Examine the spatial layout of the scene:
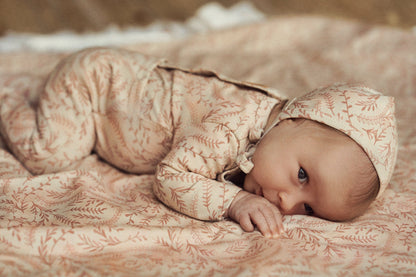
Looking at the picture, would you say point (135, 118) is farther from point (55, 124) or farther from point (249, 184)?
point (249, 184)

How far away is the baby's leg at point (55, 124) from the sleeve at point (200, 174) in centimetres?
31

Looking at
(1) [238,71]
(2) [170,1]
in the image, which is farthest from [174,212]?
(2) [170,1]

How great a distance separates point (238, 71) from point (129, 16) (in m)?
0.97

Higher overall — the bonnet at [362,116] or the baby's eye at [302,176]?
the bonnet at [362,116]

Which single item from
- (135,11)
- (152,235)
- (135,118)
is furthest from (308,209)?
(135,11)

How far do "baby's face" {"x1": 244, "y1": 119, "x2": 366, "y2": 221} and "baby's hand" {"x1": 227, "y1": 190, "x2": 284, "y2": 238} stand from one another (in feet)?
0.11

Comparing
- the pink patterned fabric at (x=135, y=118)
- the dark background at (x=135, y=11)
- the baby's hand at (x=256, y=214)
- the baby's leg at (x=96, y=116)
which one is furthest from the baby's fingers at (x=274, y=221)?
the dark background at (x=135, y=11)

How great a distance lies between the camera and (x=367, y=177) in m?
0.94

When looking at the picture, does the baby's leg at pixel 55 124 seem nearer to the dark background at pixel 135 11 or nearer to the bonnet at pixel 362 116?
the bonnet at pixel 362 116

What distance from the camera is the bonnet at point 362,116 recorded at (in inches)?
36.9

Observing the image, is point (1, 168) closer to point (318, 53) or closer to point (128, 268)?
point (128, 268)

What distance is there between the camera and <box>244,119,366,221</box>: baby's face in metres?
0.92

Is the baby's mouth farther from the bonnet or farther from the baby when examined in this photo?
the bonnet

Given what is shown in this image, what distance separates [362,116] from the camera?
96cm
